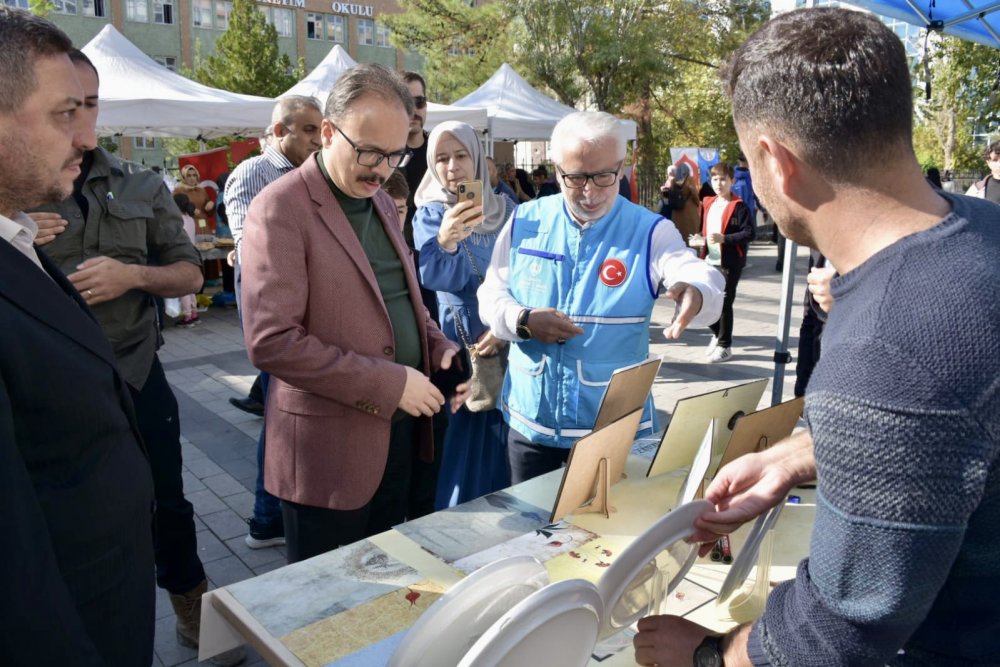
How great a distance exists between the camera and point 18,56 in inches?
51.6

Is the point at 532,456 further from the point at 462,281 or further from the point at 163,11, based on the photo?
the point at 163,11

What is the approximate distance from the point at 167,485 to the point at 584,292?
1.48 m

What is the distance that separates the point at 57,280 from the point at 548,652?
1143mm

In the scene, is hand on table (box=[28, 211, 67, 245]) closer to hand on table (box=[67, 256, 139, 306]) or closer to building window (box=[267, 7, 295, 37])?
hand on table (box=[67, 256, 139, 306])

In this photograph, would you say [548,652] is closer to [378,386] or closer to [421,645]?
[421,645]

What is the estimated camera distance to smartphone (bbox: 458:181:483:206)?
9.72 feet

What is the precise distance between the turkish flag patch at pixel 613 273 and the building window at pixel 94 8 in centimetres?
3611

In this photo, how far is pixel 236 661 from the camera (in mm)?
2580

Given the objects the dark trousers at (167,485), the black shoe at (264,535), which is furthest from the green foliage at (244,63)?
the dark trousers at (167,485)

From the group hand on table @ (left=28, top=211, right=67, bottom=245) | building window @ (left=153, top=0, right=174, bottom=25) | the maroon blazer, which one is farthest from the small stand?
building window @ (left=153, top=0, right=174, bottom=25)

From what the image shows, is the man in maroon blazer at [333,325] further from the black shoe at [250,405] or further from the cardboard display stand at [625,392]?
the black shoe at [250,405]

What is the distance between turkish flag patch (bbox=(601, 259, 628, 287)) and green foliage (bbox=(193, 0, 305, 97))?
25346 millimetres

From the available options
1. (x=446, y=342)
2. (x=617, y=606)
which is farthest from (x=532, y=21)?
(x=617, y=606)

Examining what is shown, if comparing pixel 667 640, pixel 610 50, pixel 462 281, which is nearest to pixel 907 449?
pixel 667 640
